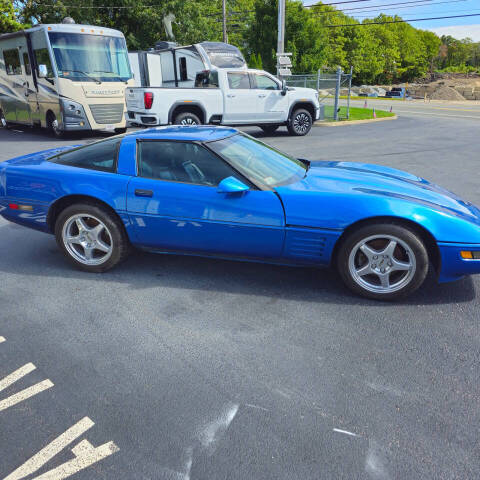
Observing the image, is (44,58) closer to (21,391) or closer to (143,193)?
(143,193)

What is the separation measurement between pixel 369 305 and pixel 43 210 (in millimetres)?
3061

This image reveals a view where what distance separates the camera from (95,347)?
3.04 metres

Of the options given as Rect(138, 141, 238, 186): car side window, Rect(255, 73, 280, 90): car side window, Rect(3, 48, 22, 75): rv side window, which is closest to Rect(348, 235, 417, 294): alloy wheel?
Rect(138, 141, 238, 186): car side window

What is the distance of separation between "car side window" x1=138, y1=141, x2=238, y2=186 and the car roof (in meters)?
0.07

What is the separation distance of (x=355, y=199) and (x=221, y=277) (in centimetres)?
139

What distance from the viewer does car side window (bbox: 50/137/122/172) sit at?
4.11 m

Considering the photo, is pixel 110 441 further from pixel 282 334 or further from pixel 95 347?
pixel 282 334

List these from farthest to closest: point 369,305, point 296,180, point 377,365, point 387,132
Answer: point 387,132, point 296,180, point 369,305, point 377,365

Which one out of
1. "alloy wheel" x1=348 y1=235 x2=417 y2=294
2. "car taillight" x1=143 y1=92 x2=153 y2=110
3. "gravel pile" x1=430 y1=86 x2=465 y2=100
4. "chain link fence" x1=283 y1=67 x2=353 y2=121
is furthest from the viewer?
"gravel pile" x1=430 y1=86 x2=465 y2=100

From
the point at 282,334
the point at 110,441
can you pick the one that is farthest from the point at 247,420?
the point at 282,334

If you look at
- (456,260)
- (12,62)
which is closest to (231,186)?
(456,260)

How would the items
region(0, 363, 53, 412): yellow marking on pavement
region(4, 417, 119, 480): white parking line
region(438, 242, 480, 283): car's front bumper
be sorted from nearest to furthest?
region(4, 417, 119, 480): white parking line, region(0, 363, 53, 412): yellow marking on pavement, region(438, 242, 480, 283): car's front bumper

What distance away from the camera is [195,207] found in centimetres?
373

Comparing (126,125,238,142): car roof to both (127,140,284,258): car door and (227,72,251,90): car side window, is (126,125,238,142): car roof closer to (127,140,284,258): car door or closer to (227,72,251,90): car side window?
(127,140,284,258): car door
